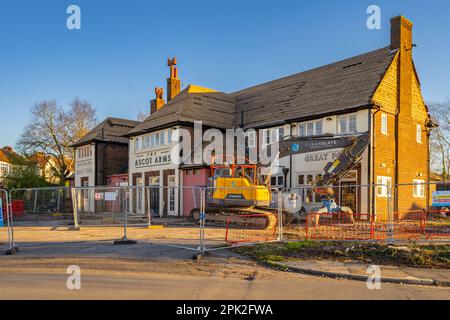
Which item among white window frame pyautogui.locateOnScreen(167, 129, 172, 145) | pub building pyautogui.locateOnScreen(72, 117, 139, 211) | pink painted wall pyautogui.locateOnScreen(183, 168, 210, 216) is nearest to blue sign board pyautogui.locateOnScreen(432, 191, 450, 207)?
pink painted wall pyautogui.locateOnScreen(183, 168, 210, 216)

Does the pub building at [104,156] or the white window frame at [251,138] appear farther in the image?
the pub building at [104,156]

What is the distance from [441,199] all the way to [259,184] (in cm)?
1483

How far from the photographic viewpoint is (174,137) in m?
30.5

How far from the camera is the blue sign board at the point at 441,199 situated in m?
27.7

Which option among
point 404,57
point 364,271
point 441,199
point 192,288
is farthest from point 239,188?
point 441,199

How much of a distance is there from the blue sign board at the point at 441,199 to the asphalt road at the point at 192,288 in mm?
21981

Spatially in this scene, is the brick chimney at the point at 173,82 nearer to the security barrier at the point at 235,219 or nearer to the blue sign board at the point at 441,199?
the security barrier at the point at 235,219

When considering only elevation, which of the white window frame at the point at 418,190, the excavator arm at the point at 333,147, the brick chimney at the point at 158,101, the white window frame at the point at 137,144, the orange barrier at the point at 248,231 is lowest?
the orange barrier at the point at 248,231

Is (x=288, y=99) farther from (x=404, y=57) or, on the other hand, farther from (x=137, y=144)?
(x=137, y=144)
